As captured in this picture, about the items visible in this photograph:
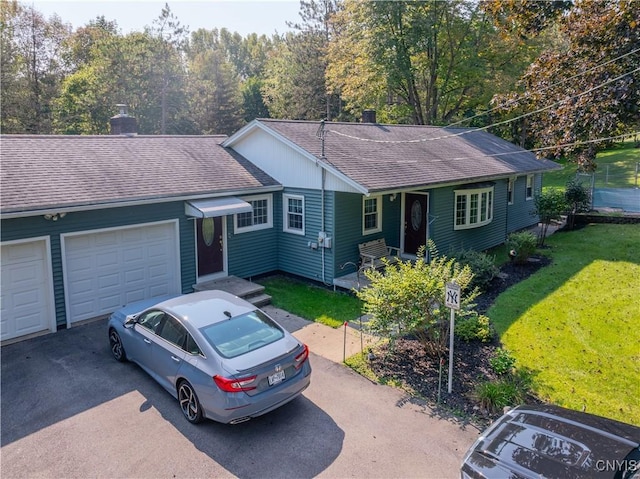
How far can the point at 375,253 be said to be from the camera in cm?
1416

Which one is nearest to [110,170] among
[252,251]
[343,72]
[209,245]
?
[209,245]

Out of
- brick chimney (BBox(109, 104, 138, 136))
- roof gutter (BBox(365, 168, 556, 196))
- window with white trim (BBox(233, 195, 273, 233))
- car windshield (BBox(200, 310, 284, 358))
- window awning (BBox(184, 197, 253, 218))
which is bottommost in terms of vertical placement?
car windshield (BBox(200, 310, 284, 358))

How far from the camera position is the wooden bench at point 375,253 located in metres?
13.5

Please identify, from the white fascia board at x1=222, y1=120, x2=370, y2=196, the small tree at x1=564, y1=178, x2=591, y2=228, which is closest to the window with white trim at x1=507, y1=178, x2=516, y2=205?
the small tree at x1=564, y1=178, x2=591, y2=228

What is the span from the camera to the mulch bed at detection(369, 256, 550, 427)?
744 cm

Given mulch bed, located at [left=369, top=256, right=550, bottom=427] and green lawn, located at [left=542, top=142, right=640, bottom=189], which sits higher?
green lawn, located at [left=542, top=142, right=640, bottom=189]

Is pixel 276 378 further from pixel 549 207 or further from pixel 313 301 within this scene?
pixel 549 207

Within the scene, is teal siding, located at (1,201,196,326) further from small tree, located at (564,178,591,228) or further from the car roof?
small tree, located at (564,178,591,228)

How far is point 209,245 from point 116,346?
4.74 m

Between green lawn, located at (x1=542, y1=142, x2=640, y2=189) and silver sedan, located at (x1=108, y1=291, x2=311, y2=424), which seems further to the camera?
green lawn, located at (x1=542, y1=142, x2=640, y2=189)

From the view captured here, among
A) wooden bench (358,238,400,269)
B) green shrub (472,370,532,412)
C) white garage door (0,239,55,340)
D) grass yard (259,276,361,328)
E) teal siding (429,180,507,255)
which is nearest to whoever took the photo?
green shrub (472,370,532,412)

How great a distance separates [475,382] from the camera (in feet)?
26.6

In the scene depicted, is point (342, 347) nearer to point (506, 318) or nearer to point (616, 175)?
point (506, 318)

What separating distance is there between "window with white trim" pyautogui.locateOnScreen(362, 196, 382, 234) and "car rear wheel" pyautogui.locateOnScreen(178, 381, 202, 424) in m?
8.06
